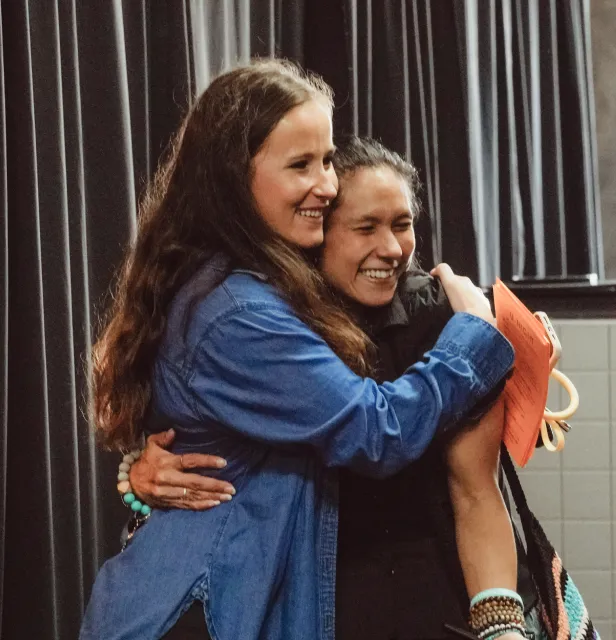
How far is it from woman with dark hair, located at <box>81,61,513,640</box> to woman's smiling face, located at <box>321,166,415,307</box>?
0.19 ft

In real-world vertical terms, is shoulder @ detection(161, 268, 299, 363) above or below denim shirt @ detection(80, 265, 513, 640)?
above

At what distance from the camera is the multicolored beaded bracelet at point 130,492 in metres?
1.46

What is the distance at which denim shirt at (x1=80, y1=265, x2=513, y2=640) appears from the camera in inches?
48.2

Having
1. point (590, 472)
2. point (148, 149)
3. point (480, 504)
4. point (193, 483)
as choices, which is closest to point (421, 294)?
point (480, 504)

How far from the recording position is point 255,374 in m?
1.24

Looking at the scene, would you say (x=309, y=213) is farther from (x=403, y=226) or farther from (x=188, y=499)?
(x=188, y=499)

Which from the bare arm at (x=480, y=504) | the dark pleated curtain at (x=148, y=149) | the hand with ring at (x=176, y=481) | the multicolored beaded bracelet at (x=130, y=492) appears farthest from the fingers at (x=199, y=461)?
the dark pleated curtain at (x=148, y=149)

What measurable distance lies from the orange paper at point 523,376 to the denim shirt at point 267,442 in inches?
1.3

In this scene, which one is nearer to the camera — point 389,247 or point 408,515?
point 408,515

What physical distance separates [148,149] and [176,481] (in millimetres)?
1109

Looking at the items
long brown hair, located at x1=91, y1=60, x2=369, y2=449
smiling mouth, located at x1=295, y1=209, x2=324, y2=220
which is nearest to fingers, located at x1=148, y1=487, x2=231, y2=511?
long brown hair, located at x1=91, y1=60, x2=369, y2=449

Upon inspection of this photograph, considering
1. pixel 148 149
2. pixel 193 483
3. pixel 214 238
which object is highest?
pixel 148 149

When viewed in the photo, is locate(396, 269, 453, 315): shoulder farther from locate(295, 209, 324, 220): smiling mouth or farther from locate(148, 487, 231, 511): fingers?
locate(148, 487, 231, 511): fingers

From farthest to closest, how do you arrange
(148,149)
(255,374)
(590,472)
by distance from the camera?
(590,472), (148,149), (255,374)
